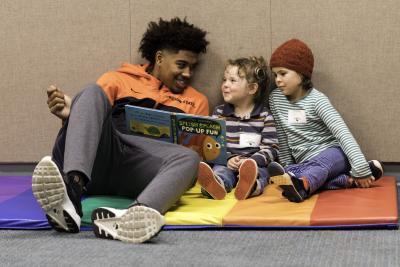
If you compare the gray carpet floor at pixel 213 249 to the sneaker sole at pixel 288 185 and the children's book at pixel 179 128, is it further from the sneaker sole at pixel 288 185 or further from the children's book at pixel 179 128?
the children's book at pixel 179 128

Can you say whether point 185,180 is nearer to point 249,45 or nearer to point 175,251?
point 175,251

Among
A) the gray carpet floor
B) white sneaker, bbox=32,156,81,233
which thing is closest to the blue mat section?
the gray carpet floor

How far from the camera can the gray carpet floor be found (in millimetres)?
1742

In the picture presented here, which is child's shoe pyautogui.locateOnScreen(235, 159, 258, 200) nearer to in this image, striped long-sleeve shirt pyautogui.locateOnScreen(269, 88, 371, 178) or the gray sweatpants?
the gray sweatpants

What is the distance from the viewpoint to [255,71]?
2.77 meters

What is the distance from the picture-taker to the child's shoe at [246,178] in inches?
94.8

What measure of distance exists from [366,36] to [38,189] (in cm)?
151

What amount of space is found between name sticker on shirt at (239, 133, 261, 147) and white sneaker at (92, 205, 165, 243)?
2.87ft

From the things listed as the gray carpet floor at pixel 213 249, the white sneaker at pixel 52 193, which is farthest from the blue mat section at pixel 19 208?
the white sneaker at pixel 52 193

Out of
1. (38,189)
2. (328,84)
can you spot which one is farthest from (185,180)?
(328,84)

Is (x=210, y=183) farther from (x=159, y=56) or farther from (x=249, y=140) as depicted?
(x=159, y=56)

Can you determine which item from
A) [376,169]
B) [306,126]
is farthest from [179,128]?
[376,169]

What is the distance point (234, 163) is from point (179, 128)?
0.85 feet

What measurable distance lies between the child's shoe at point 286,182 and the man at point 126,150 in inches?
10.8
